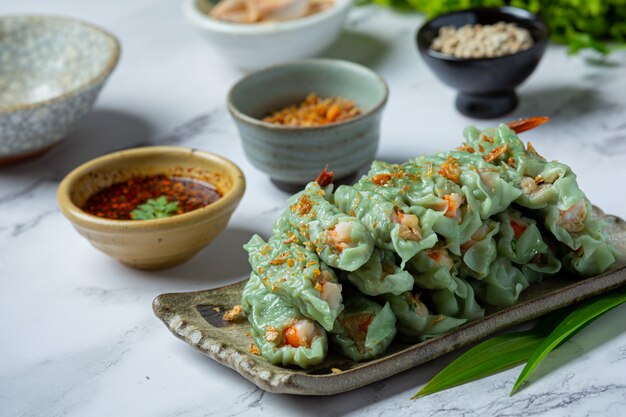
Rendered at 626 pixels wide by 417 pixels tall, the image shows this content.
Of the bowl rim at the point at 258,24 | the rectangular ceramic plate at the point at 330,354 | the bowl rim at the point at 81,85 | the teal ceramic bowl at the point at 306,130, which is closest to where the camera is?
the rectangular ceramic plate at the point at 330,354

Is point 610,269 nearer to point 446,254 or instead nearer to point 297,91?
point 446,254

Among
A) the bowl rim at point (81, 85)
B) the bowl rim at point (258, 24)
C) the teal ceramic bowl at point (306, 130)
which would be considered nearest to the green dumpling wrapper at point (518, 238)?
the teal ceramic bowl at point (306, 130)

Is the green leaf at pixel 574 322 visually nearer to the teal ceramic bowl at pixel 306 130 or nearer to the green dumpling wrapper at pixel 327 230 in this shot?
the green dumpling wrapper at pixel 327 230

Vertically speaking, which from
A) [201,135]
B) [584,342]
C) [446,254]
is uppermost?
[446,254]

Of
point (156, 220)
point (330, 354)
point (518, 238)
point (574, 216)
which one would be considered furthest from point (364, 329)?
point (156, 220)

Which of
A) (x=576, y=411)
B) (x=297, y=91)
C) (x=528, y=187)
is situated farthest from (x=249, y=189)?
(x=576, y=411)

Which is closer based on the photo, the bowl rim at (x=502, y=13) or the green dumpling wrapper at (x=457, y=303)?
the green dumpling wrapper at (x=457, y=303)
